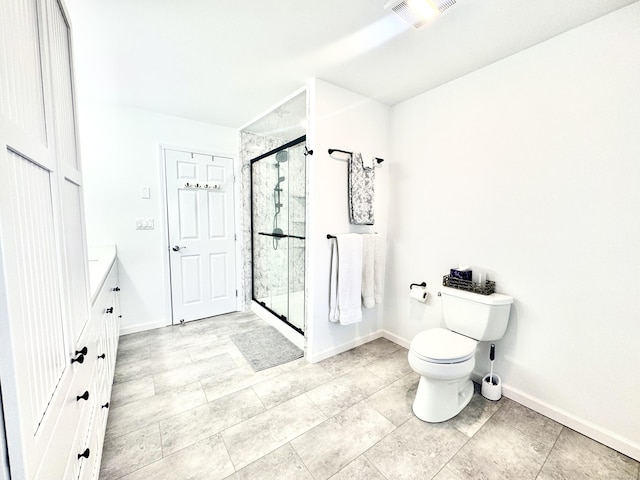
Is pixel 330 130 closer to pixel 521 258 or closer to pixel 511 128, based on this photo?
pixel 511 128

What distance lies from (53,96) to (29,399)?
3.16 ft

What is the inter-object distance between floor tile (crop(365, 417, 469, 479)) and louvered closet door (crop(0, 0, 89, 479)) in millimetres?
1431

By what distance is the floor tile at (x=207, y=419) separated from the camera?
160 cm

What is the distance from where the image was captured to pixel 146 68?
2.07 meters

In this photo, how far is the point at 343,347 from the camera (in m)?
2.63

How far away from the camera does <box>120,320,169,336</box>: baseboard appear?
2.95 metres

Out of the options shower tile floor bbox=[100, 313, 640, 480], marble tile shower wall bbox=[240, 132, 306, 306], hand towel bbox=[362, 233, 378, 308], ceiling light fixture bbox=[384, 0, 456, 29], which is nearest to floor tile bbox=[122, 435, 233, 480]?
shower tile floor bbox=[100, 313, 640, 480]

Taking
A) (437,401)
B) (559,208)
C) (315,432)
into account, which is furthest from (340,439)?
(559,208)

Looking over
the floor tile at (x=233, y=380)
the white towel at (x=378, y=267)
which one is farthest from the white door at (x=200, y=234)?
the white towel at (x=378, y=267)

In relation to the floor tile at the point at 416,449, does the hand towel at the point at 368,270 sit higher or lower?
higher

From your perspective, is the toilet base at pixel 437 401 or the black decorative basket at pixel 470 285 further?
the black decorative basket at pixel 470 285

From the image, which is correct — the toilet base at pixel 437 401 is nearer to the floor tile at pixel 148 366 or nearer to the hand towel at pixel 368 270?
the hand towel at pixel 368 270

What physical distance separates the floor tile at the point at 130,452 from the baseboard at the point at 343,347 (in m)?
1.23

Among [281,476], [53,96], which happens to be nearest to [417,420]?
[281,476]
